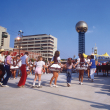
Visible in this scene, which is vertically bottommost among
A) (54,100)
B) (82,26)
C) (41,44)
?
(54,100)

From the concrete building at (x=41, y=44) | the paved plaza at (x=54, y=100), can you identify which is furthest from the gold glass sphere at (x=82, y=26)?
the paved plaza at (x=54, y=100)

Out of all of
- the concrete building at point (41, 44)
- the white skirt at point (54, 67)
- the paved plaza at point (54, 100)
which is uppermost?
the concrete building at point (41, 44)

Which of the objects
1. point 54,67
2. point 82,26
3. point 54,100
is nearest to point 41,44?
point 82,26

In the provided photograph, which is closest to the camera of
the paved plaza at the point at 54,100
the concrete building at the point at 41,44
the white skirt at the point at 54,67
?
the paved plaza at the point at 54,100

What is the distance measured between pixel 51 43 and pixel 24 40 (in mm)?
24751

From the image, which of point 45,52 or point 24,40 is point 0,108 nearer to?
point 45,52

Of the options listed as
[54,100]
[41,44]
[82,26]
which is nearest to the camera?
[54,100]

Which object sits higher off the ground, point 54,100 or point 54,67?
point 54,67

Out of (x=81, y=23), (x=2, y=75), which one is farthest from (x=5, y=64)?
(x=81, y=23)

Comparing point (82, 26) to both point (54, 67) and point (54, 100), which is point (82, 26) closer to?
point (54, 67)

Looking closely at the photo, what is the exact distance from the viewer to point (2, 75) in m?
7.39

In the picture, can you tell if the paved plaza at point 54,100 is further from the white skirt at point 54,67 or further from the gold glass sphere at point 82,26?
the gold glass sphere at point 82,26

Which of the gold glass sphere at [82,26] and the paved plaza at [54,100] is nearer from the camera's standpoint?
the paved plaza at [54,100]

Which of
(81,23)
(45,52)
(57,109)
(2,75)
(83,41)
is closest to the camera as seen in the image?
(57,109)
